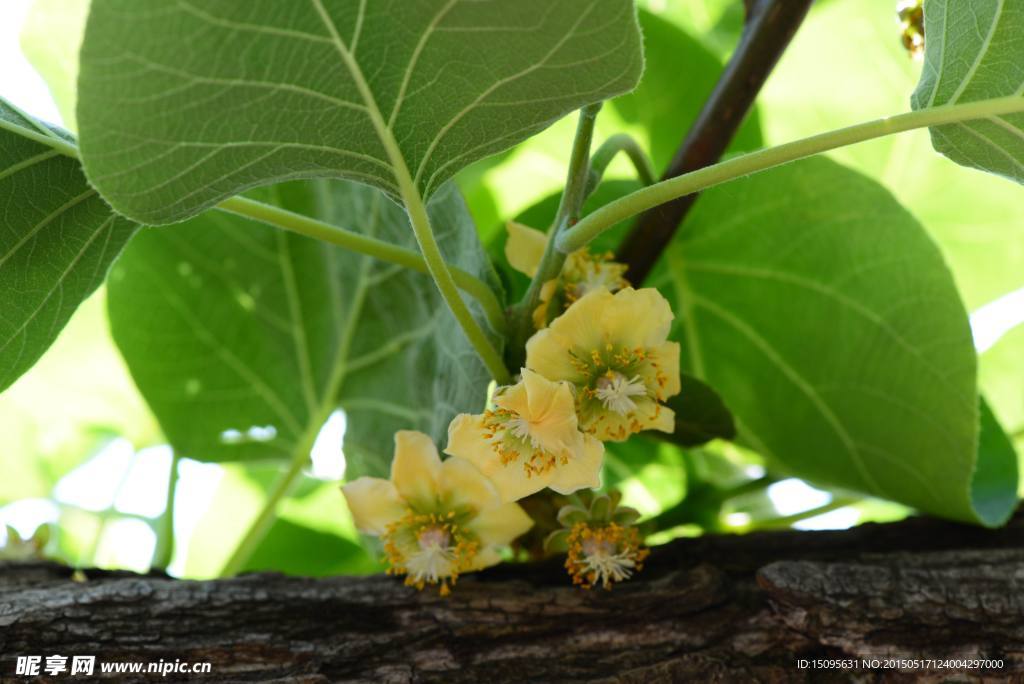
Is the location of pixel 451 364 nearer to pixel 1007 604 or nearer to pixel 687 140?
pixel 687 140

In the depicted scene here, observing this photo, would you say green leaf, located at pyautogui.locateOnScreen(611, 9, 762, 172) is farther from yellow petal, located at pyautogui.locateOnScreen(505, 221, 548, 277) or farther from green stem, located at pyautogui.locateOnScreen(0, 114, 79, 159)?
green stem, located at pyautogui.locateOnScreen(0, 114, 79, 159)

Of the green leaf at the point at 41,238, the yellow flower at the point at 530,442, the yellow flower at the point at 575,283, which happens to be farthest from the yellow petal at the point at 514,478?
the green leaf at the point at 41,238

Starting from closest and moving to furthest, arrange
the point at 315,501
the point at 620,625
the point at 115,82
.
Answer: the point at 115,82
the point at 620,625
the point at 315,501

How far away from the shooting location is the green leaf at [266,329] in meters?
0.98

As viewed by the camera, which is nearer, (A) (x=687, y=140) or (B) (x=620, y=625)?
(B) (x=620, y=625)

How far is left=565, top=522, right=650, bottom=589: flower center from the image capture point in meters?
0.73

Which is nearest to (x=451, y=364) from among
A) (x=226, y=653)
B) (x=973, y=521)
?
(x=226, y=653)

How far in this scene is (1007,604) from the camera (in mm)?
746

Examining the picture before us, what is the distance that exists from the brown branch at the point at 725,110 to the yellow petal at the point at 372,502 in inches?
11.4

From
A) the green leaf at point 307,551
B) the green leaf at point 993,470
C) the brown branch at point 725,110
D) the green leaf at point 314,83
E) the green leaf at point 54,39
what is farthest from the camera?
the green leaf at point 307,551

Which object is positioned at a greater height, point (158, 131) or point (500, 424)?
point (158, 131)

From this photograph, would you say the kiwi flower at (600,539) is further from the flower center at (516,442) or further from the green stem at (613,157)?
the green stem at (613,157)

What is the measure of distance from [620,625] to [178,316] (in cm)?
59

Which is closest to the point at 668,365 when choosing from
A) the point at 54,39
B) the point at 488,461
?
the point at 488,461
